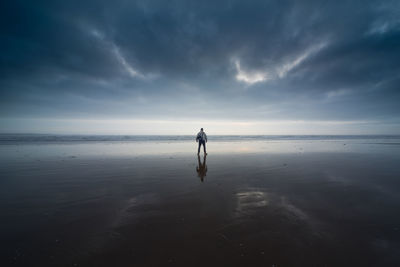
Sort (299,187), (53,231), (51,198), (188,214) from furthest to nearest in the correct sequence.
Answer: (299,187)
(51,198)
(188,214)
(53,231)

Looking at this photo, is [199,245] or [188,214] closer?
[199,245]

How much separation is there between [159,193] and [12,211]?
4344mm

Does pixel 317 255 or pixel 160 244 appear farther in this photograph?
pixel 160 244

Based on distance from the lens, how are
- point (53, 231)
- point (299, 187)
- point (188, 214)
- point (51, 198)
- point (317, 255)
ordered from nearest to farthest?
1. point (317, 255)
2. point (53, 231)
3. point (188, 214)
4. point (51, 198)
5. point (299, 187)

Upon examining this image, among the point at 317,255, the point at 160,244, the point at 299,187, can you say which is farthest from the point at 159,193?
the point at 299,187

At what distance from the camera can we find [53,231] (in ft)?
13.9

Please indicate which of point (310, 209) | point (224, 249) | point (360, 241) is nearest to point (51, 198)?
point (224, 249)

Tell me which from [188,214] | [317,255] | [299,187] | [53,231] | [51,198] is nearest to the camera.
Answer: [317,255]

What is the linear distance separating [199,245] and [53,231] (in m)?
3.58

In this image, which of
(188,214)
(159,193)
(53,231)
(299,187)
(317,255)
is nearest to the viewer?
(317,255)

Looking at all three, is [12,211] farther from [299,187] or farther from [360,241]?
[299,187]

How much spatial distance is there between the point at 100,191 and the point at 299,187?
829 centimetres

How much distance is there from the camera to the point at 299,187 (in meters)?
7.48

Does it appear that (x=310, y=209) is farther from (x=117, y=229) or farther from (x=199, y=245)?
(x=117, y=229)
